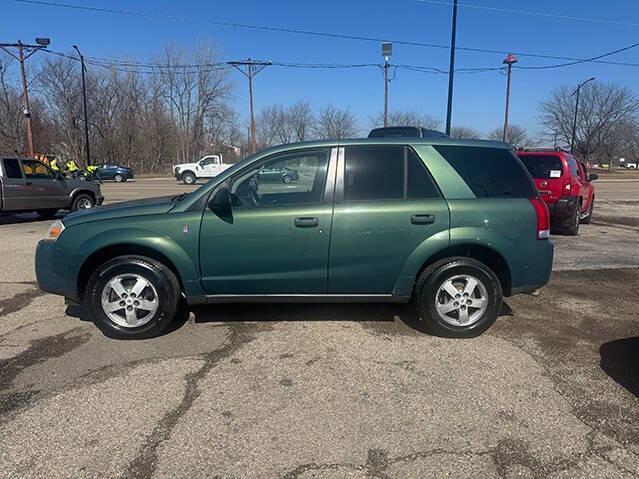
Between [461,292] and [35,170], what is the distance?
37.9ft

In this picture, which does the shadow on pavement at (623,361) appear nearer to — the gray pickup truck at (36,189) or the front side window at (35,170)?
the gray pickup truck at (36,189)

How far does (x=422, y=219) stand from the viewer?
13.3 feet

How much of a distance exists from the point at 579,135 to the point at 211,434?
70935 millimetres

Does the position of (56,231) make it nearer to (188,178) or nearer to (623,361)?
(623,361)

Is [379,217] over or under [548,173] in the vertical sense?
under

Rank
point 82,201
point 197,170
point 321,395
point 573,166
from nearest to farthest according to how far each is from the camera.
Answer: point 321,395
point 573,166
point 82,201
point 197,170

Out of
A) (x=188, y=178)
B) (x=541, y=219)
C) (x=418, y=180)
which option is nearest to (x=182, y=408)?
(x=418, y=180)

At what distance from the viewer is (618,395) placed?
3229 mm

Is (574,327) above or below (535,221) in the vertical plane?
below

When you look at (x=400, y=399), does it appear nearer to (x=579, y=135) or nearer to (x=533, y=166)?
(x=533, y=166)

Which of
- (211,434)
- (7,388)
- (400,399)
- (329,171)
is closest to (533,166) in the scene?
(329,171)

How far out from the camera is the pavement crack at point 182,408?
97.3 inches

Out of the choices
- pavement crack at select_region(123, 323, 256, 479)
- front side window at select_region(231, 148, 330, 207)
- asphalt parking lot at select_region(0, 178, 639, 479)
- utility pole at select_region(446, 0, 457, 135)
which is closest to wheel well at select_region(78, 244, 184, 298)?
asphalt parking lot at select_region(0, 178, 639, 479)

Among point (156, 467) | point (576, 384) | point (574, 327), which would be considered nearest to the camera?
point (156, 467)
